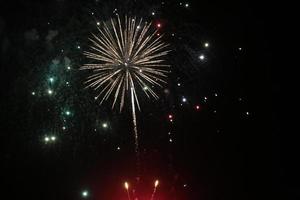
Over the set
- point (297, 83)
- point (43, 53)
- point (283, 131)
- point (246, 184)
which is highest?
point (43, 53)

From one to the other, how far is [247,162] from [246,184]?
2.44 feet

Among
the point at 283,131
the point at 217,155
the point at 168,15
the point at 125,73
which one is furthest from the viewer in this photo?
the point at 217,155

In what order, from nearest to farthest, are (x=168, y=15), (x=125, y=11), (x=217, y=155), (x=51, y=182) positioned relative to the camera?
(x=125, y=11)
(x=168, y=15)
(x=217, y=155)
(x=51, y=182)

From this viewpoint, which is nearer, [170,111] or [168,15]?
[168,15]

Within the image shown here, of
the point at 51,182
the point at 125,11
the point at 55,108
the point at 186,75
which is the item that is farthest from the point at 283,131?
the point at 51,182

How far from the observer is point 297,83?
10984 millimetres

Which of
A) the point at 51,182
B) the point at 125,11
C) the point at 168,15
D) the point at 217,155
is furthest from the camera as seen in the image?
the point at 51,182

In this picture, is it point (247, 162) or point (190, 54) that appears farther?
point (247, 162)

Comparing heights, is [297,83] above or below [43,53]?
below

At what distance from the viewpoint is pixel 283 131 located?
11555 mm

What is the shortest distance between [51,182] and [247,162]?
23.3ft

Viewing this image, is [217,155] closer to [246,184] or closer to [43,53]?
[246,184]

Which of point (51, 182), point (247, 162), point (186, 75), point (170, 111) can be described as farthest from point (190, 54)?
point (51, 182)

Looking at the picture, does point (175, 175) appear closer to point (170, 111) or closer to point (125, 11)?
point (170, 111)
